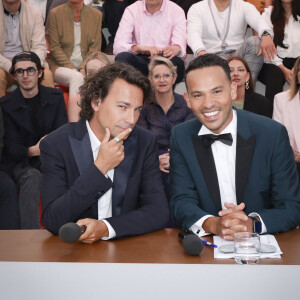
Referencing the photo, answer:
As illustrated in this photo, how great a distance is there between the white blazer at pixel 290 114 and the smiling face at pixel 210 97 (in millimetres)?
1850

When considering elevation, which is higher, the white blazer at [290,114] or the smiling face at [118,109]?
the smiling face at [118,109]

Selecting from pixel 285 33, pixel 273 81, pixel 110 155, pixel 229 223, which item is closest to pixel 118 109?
pixel 110 155

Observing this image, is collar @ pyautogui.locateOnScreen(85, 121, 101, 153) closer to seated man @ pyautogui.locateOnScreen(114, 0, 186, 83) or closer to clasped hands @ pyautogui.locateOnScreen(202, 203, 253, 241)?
clasped hands @ pyautogui.locateOnScreen(202, 203, 253, 241)

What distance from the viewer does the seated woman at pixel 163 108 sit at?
414cm

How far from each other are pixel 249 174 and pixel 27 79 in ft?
8.36

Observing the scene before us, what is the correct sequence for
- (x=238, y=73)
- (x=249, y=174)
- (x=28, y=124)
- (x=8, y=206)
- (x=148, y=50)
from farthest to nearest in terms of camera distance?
(x=148, y=50), (x=238, y=73), (x=28, y=124), (x=8, y=206), (x=249, y=174)

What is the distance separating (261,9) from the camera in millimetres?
5723

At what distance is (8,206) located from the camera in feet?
12.0

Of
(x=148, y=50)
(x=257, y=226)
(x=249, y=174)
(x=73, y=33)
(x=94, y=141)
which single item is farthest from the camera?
(x=73, y=33)

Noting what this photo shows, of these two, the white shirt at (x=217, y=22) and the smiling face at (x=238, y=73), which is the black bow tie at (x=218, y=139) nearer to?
the smiling face at (x=238, y=73)

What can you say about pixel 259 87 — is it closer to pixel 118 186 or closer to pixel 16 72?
pixel 16 72

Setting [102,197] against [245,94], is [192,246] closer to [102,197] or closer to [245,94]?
[102,197]

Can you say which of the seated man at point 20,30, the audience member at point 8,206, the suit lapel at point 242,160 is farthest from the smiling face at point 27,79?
the suit lapel at point 242,160

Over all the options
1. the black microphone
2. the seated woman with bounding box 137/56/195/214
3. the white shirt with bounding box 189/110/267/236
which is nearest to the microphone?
the black microphone
